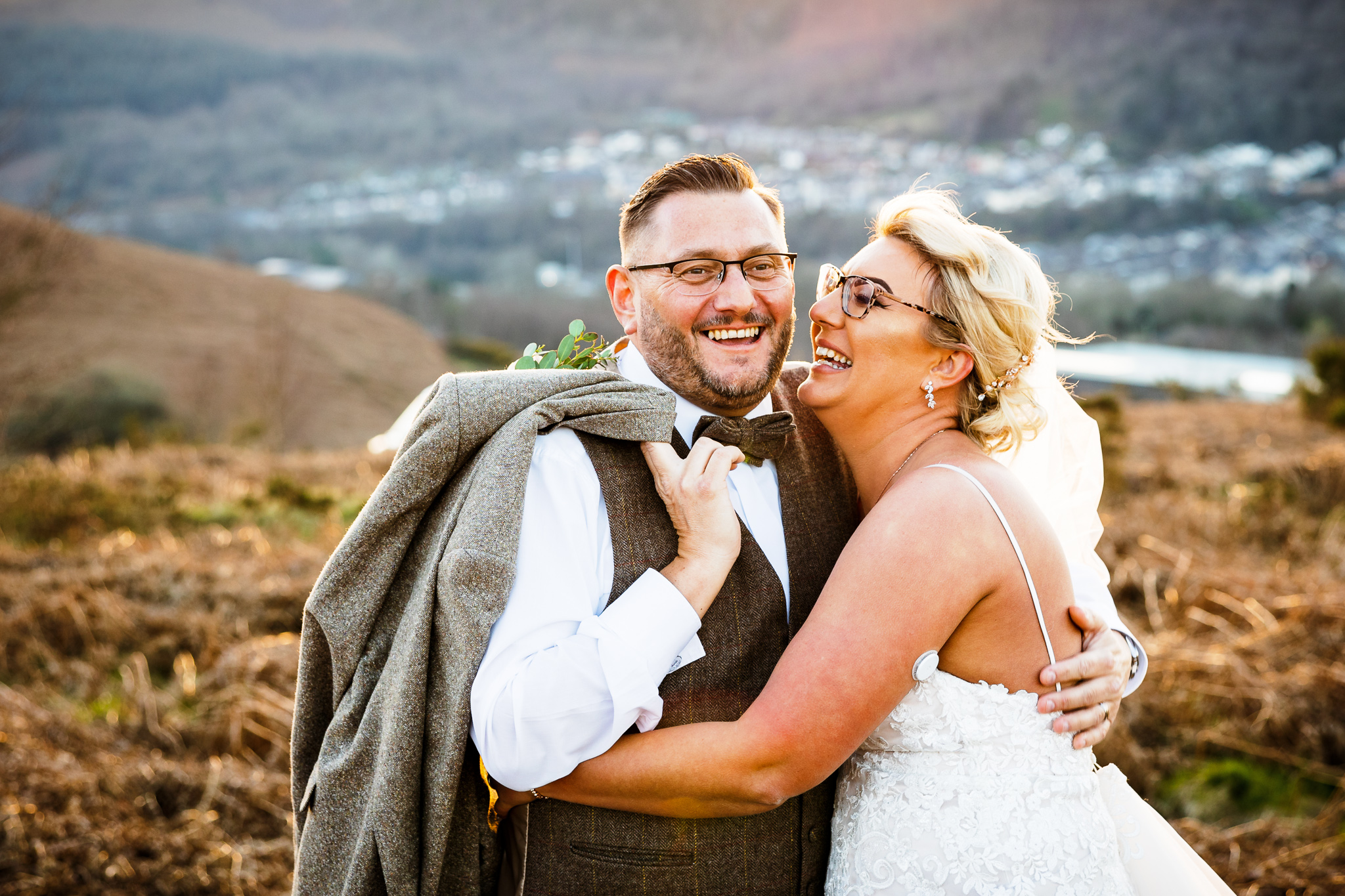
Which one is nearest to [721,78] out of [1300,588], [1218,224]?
[1218,224]

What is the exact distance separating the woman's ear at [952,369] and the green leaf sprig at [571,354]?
922 millimetres

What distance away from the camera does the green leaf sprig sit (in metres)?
2.63

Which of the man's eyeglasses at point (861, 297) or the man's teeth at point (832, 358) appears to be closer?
the man's eyeglasses at point (861, 297)

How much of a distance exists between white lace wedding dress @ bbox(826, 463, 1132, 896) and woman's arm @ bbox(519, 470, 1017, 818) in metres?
0.19

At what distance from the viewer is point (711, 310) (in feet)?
8.51

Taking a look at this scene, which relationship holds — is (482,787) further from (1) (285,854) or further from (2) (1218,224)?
(2) (1218,224)

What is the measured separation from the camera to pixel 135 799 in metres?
4.09

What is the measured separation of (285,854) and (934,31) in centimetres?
17168

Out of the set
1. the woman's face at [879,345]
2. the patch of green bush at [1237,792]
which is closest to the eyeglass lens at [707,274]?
the woman's face at [879,345]

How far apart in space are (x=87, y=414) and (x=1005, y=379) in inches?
1220

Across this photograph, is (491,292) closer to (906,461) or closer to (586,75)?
(906,461)

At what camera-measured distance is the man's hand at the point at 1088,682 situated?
2207 mm

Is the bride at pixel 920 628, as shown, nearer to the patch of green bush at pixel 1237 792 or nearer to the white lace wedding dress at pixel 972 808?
the white lace wedding dress at pixel 972 808

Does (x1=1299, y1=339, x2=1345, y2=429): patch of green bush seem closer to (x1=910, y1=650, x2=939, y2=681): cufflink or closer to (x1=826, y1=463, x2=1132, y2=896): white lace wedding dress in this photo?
(x1=826, y1=463, x2=1132, y2=896): white lace wedding dress
